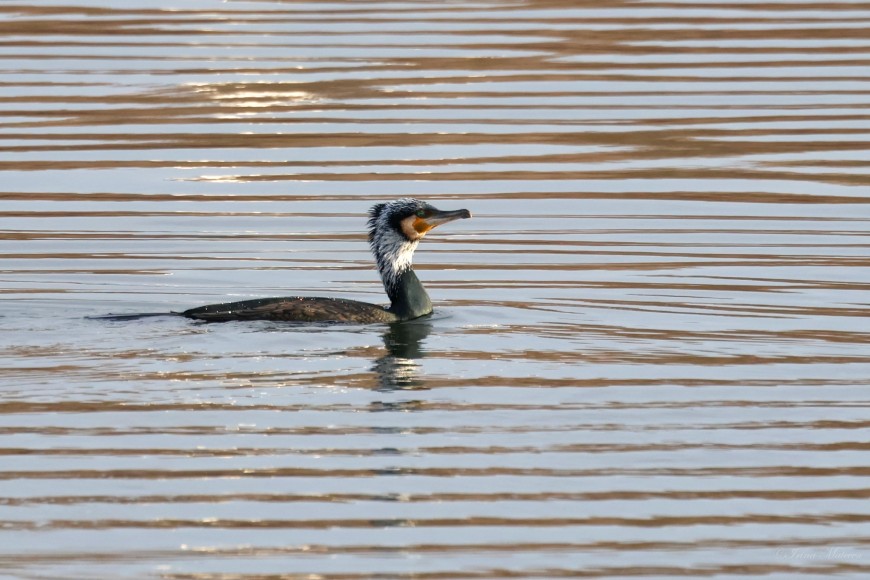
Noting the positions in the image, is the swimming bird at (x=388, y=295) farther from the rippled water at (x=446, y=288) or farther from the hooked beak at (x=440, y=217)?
the rippled water at (x=446, y=288)

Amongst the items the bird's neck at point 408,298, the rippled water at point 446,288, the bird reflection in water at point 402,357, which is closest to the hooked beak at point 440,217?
the bird's neck at point 408,298

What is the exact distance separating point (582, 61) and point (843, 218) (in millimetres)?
6339

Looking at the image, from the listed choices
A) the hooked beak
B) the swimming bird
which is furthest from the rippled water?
the hooked beak

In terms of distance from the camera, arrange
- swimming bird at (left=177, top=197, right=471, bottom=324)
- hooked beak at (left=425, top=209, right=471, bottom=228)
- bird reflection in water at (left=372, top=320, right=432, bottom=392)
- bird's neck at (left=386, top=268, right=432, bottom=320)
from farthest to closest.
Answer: hooked beak at (left=425, top=209, right=471, bottom=228)
bird's neck at (left=386, top=268, right=432, bottom=320)
swimming bird at (left=177, top=197, right=471, bottom=324)
bird reflection in water at (left=372, top=320, right=432, bottom=392)

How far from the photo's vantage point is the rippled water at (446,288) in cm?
845

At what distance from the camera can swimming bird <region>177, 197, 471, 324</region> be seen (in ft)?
41.5

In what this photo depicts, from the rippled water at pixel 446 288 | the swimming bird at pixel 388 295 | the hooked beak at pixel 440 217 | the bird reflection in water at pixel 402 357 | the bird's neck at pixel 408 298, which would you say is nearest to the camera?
the rippled water at pixel 446 288

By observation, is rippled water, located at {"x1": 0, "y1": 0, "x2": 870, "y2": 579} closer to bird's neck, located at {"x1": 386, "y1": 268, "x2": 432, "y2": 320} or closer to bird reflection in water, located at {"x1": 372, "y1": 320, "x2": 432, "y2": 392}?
bird reflection in water, located at {"x1": 372, "y1": 320, "x2": 432, "y2": 392}

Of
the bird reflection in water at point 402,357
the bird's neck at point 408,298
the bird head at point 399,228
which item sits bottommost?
the bird reflection in water at point 402,357

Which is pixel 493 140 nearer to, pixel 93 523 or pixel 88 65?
pixel 88 65

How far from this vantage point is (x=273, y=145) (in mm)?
18938

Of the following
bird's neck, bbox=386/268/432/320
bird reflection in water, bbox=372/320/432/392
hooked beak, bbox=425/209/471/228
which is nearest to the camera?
bird reflection in water, bbox=372/320/432/392

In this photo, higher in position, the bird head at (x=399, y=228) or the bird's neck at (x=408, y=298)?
the bird head at (x=399, y=228)

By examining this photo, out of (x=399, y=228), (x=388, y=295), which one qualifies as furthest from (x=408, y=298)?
(x=399, y=228)
